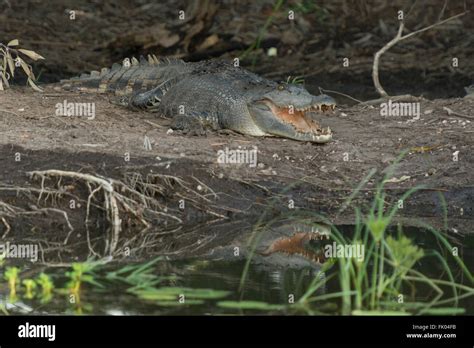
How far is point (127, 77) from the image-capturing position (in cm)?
1270

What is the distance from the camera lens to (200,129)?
36.2ft

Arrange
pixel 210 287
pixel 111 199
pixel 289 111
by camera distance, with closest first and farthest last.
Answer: pixel 210 287, pixel 111 199, pixel 289 111

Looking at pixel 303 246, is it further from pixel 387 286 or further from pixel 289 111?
pixel 289 111

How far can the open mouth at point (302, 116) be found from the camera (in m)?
10.9

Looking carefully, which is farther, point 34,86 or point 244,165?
point 34,86

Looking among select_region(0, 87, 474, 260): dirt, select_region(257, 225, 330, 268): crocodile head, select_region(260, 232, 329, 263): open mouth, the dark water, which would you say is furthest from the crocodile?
the dark water

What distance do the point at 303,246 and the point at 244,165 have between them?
1.64m

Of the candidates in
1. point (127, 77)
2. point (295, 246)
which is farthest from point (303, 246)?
point (127, 77)

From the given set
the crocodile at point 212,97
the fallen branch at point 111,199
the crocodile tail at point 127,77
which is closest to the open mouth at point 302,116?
the crocodile at point 212,97

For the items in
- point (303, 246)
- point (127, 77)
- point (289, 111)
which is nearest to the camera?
point (303, 246)

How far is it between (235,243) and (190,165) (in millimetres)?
1227

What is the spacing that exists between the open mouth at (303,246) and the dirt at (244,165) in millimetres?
500

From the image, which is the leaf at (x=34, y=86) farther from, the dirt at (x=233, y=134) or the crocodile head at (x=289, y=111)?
the crocodile head at (x=289, y=111)
